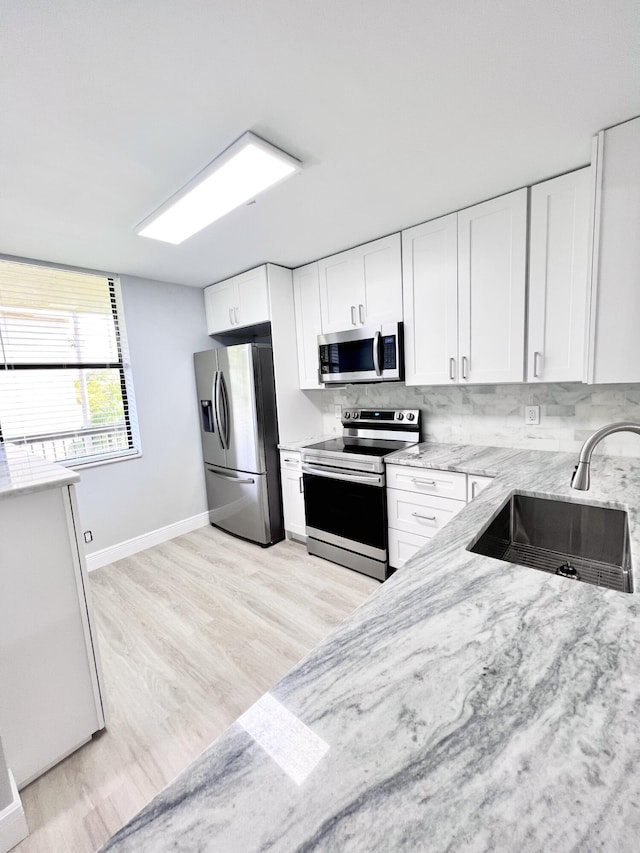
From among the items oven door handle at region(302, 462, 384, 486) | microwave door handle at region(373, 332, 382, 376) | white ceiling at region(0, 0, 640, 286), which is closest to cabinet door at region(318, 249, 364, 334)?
microwave door handle at region(373, 332, 382, 376)

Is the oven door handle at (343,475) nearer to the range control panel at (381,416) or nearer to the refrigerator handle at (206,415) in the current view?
the range control panel at (381,416)

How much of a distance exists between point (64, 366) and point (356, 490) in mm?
2382

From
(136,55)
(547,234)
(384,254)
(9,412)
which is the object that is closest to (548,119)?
(547,234)

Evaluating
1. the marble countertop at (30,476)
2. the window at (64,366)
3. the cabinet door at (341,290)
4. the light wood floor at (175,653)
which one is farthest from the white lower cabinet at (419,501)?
the window at (64,366)

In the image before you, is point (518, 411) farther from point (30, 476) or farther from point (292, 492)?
point (30, 476)

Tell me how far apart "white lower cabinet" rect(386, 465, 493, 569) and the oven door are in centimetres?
7

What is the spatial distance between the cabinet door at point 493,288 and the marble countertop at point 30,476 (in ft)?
6.99

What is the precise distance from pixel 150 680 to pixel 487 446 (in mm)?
2354

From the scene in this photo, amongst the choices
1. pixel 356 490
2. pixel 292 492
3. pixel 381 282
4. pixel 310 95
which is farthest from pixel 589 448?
pixel 292 492

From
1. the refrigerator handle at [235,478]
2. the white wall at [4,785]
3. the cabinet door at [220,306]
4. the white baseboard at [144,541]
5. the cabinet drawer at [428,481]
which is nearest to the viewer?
the white wall at [4,785]

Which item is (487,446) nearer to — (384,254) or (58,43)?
(384,254)

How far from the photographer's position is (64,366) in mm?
2854

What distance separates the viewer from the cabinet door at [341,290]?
Result: 9.03 feet

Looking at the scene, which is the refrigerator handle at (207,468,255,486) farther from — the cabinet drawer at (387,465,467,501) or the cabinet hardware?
the cabinet hardware
